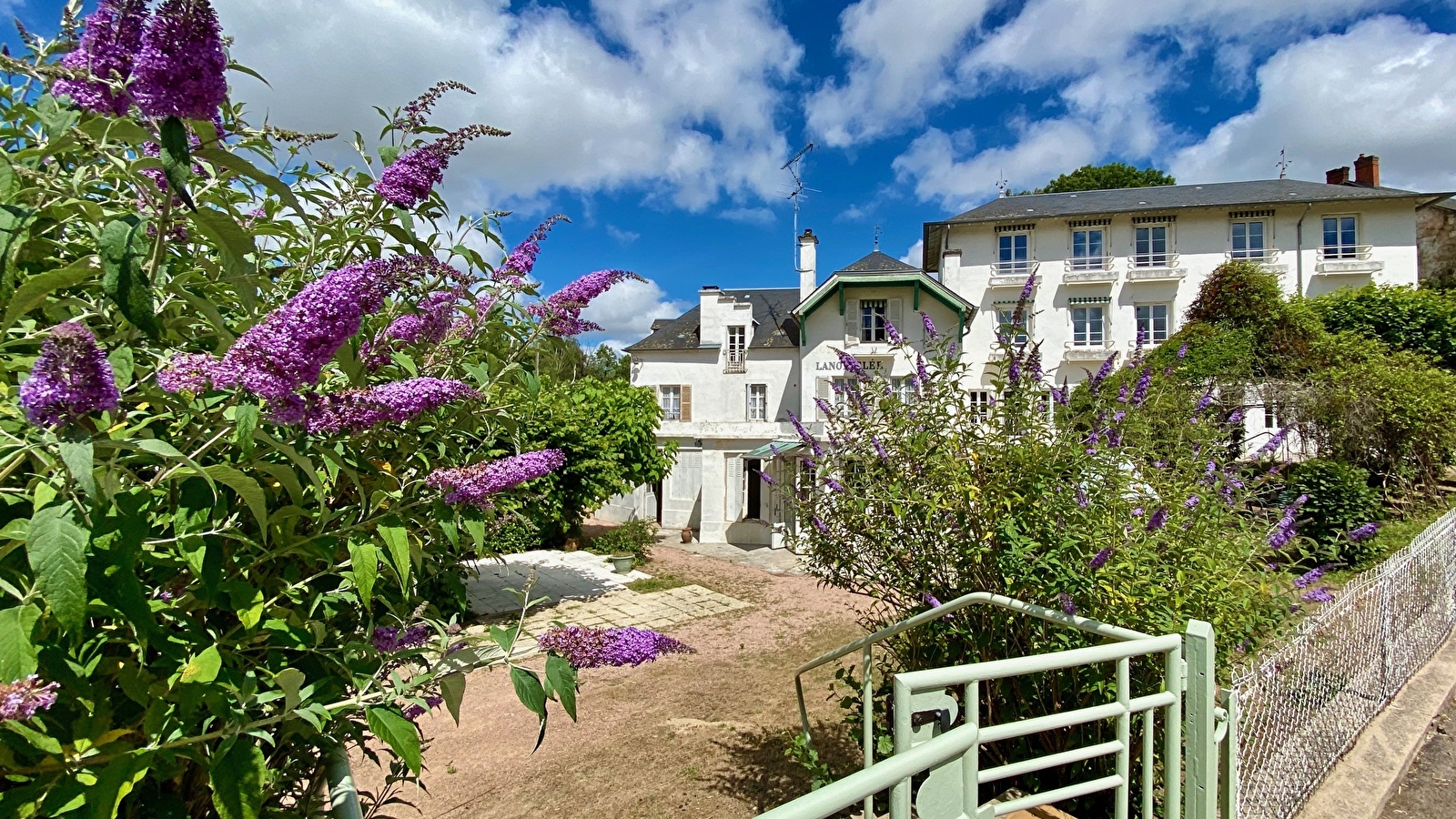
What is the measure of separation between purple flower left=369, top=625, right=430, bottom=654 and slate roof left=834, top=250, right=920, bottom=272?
17607 mm

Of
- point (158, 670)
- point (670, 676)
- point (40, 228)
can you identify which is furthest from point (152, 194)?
point (670, 676)

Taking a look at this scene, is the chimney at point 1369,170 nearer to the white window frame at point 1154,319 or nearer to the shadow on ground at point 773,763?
the white window frame at point 1154,319

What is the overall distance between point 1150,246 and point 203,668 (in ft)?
85.6

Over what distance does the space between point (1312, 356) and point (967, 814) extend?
20.7 metres

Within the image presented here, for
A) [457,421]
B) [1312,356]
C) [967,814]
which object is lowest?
[967,814]

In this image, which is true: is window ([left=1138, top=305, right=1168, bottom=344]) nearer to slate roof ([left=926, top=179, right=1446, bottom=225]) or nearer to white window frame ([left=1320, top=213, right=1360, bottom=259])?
slate roof ([left=926, top=179, right=1446, bottom=225])

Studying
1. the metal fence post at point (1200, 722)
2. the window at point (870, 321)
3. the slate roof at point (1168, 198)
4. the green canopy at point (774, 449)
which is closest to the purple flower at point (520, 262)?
the metal fence post at point (1200, 722)

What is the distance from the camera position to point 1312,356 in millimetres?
16516

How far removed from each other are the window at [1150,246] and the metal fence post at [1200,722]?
77.6 feet

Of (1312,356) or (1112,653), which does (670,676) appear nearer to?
(1112,653)

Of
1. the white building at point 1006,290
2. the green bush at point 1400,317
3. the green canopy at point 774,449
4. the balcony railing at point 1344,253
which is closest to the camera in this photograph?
the green canopy at point 774,449

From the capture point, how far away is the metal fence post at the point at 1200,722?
6.67 ft

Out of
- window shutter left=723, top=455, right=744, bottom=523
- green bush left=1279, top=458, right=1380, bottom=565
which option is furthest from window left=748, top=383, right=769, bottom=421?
green bush left=1279, top=458, right=1380, bottom=565

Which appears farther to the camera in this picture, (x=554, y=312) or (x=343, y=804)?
(x=554, y=312)
